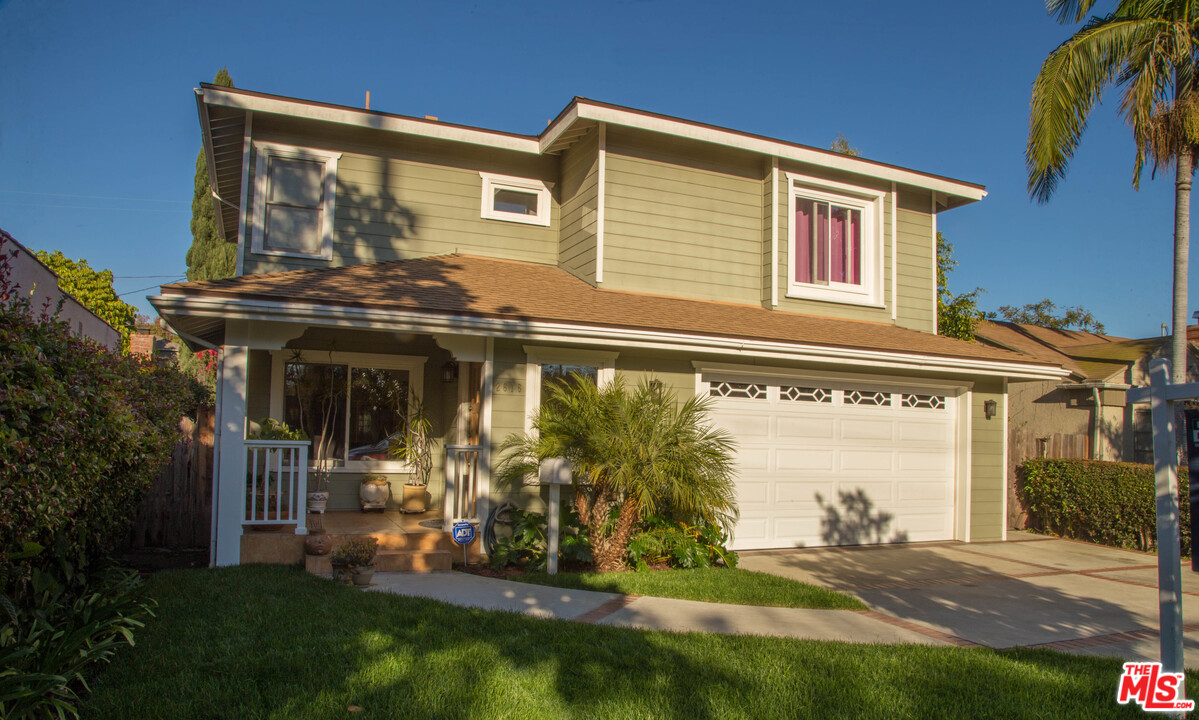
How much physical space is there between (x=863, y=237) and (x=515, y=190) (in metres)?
5.40

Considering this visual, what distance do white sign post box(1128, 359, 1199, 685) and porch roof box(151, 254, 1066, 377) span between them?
5250 millimetres

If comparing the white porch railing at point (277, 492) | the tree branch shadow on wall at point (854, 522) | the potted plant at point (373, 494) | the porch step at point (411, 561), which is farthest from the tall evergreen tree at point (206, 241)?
the tree branch shadow on wall at point (854, 522)

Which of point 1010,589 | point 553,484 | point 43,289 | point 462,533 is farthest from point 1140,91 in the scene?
point 43,289

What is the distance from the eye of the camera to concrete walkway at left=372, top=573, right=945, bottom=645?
5.90m

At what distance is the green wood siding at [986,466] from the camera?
11.5 metres

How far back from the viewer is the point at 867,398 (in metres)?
11.0

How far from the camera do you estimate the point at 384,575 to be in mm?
7758

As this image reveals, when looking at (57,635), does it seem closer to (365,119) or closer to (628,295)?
(628,295)

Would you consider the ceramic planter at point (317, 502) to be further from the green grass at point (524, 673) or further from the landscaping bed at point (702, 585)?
the green grass at point (524, 673)

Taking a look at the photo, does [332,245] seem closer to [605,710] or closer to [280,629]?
[280,629]

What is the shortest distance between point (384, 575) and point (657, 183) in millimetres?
6343

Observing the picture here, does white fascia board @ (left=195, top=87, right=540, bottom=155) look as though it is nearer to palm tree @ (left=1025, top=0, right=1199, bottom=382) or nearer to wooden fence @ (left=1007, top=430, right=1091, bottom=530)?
palm tree @ (left=1025, top=0, right=1199, bottom=382)

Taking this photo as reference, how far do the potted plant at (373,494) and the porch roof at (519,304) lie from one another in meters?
2.69

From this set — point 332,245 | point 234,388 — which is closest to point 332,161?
point 332,245
